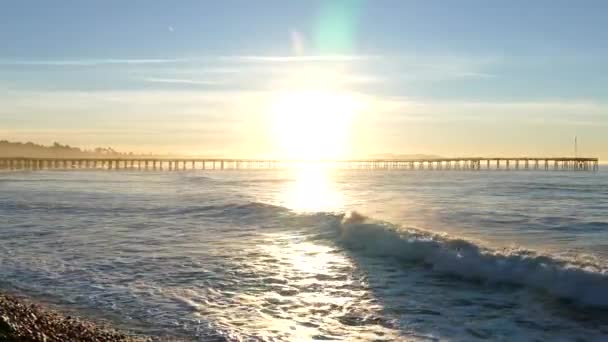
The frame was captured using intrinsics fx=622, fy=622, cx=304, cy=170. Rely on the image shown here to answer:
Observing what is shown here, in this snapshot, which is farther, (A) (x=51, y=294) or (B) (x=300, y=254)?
(B) (x=300, y=254)

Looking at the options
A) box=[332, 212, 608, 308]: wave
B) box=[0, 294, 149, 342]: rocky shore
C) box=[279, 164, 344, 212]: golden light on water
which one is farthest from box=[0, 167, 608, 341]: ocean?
box=[279, 164, 344, 212]: golden light on water

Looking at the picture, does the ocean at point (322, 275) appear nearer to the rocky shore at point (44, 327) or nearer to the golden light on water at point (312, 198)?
the rocky shore at point (44, 327)

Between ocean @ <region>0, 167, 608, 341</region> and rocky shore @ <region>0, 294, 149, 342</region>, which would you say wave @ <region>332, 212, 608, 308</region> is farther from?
rocky shore @ <region>0, 294, 149, 342</region>

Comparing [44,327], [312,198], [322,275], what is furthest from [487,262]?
[312,198]

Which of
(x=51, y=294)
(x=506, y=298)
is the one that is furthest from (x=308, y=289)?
(x=51, y=294)

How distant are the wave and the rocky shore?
639 centimetres

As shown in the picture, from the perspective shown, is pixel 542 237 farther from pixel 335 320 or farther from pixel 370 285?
pixel 335 320

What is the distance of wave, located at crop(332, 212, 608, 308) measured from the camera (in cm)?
949

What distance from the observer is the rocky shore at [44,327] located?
6.14 m

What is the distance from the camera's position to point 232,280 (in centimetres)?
1063

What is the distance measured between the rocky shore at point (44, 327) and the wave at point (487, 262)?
6390mm

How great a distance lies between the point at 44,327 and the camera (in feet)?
22.4

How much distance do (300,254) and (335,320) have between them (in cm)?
590

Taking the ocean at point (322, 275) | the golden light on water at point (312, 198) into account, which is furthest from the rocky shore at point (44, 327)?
the golden light on water at point (312, 198)
